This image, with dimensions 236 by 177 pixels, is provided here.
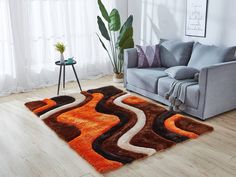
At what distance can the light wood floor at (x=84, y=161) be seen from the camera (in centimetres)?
229

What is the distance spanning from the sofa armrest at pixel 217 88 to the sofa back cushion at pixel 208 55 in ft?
0.63

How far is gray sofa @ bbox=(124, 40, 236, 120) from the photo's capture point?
10.3 feet

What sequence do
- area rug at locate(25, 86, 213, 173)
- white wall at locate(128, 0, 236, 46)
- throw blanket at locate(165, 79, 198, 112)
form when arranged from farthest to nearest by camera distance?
white wall at locate(128, 0, 236, 46) < throw blanket at locate(165, 79, 198, 112) < area rug at locate(25, 86, 213, 173)

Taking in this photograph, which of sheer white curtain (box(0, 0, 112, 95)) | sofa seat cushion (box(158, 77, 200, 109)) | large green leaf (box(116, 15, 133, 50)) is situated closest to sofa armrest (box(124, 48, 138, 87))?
large green leaf (box(116, 15, 133, 50))

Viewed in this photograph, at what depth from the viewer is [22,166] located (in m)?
2.39

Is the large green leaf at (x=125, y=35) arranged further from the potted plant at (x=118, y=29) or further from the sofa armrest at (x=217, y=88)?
the sofa armrest at (x=217, y=88)

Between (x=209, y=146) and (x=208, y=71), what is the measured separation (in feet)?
2.90

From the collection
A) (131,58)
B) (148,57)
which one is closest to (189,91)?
(148,57)

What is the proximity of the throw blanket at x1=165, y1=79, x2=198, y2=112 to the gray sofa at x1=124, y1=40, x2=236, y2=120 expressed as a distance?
6cm

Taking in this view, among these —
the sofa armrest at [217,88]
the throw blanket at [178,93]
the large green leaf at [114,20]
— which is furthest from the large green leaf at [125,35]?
the sofa armrest at [217,88]

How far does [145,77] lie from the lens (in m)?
3.92

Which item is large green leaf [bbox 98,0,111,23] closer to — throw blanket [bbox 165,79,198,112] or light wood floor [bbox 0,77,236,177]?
throw blanket [bbox 165,79,198,112]

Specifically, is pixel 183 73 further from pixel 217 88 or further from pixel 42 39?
pixel 42 39

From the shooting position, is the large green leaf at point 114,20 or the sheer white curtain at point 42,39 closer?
the sheer white curtain at point 42,39
